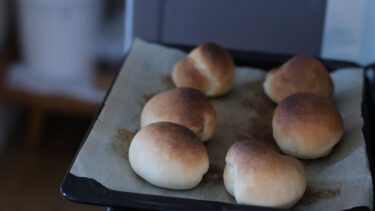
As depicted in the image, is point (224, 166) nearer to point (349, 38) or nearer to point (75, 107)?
point (349, 38)

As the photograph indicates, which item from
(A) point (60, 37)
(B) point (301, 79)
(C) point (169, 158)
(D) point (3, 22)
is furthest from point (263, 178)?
(D) point (3, 22)

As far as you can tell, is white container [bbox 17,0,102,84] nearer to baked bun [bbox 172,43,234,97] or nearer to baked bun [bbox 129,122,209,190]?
baked bun [bbox 172,43,234,97]

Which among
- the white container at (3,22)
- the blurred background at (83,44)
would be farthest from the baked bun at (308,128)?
the white container at (3,22)

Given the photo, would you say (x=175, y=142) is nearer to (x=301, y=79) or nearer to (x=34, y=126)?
(x=301, y=79)

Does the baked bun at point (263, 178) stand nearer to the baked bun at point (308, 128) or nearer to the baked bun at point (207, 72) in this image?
the baked bun at point (308, 128)

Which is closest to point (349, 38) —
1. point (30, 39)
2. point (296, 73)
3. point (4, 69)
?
point (296, 73)

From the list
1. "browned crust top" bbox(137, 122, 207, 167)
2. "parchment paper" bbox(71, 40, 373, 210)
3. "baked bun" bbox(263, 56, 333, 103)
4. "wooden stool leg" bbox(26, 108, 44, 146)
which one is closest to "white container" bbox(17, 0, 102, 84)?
"wooden stool leg" bbox(26, 108, 44, 146)
